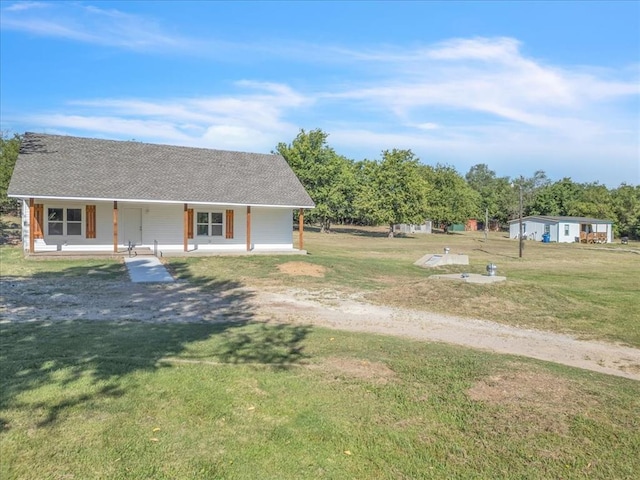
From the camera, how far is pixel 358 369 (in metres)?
5.82

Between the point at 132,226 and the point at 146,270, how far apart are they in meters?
6.90

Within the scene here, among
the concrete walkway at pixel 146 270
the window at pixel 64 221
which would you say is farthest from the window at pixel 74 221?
the concrete walkway at pixel 146 270

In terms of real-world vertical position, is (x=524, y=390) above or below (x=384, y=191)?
below

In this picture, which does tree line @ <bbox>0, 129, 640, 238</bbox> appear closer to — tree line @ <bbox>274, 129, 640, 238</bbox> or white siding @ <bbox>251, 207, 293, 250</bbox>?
tree line @ <bbox>274, 129, 640, 238</bbox>

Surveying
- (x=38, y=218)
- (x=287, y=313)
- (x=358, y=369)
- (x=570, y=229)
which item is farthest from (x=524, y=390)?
(x=570, y=229)

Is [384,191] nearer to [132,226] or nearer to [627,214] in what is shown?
[132,226]

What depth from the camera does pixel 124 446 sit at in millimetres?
3762

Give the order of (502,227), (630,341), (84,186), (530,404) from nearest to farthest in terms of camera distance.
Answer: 1. (530,404)
2. (630,341)
3. (84,186)
4. (502,227)

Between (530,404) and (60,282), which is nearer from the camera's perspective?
(530,404)

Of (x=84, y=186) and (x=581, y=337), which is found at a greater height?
(x=84, y=186)

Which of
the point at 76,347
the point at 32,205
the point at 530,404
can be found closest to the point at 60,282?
the point at 32,205

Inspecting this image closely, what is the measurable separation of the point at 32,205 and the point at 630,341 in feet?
63.2

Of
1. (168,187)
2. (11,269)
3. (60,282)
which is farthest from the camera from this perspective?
(168,187)

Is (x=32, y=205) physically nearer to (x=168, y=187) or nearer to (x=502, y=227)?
(x=168, y=187)
